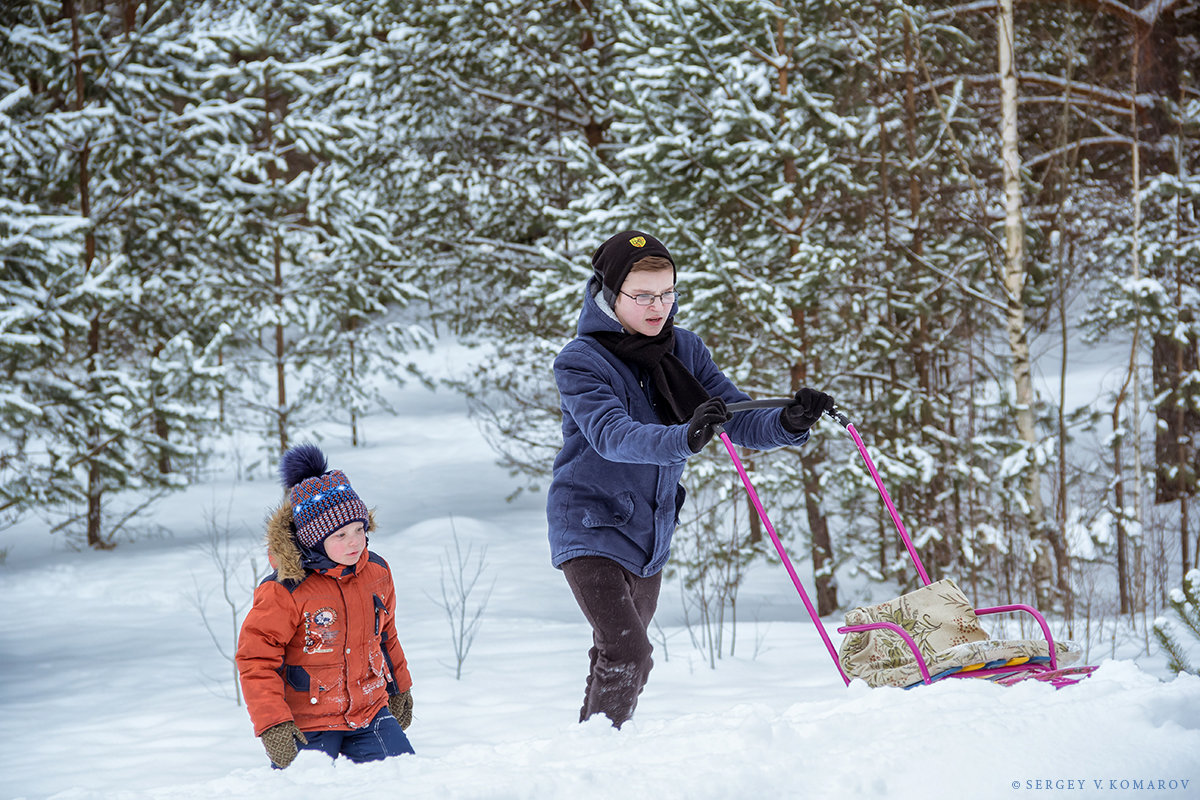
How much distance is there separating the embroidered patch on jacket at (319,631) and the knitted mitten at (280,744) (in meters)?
0.24

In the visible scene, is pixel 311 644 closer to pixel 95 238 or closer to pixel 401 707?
pixel 401 707

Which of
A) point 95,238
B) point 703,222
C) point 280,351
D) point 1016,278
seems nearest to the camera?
point 1016,278

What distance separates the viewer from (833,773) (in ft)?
7.08

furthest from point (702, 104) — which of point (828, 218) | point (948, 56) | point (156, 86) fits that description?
point (156, 86)

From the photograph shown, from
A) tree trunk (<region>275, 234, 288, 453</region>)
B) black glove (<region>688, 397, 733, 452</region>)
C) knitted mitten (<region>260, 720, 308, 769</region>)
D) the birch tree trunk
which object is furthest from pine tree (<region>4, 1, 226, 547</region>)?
black glove (<region>688, 397, 733, 452</region>)

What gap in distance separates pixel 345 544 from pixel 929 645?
1808 mm

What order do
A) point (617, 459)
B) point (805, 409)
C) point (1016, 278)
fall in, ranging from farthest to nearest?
point (1016, 278)
point (805, 409)
point (617, 459)

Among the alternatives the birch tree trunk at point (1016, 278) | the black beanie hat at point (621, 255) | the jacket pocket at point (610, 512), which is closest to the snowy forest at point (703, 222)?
the birch tree trunk at point (1016, 278)

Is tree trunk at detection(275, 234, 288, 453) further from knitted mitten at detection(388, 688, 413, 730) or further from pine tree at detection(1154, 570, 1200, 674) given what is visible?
pine tree at detection(1154, 570, 1200, 674)

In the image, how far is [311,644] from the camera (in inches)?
112

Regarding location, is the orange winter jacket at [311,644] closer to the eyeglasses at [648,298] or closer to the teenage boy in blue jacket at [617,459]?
the teenage boy in blue jacket at [617,459]

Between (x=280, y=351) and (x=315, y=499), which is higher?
(x=280, y=351)

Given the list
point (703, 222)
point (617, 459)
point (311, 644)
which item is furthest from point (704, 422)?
point (703, 222)

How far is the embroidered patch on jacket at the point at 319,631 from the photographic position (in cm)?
284
